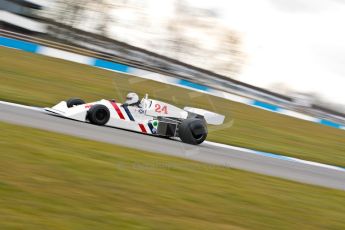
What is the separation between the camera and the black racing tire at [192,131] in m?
11.8

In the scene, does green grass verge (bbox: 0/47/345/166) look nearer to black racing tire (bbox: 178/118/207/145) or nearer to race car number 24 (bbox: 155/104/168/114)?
race car number 24 (bbox: 155/104/168/114)

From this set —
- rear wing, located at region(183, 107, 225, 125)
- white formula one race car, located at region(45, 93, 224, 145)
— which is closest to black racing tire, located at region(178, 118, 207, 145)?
white formula one race car, located at region(45, 93, 224, 145)

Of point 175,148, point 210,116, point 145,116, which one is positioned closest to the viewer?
point 175,148

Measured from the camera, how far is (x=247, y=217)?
20.6ft

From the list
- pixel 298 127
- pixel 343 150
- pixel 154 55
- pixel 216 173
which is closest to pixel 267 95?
pixel 154 55

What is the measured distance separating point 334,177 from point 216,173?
4574 mm

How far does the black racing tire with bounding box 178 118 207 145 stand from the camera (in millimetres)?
11750

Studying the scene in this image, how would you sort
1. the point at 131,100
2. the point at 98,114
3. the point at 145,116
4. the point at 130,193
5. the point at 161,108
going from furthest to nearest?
the point at 161,108 < the point at 145,116 < the point at 131,100 < the point at 98,114 < the point at 130,193

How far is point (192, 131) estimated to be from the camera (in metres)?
11.8

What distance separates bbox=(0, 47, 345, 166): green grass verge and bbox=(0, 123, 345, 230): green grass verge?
2.77m

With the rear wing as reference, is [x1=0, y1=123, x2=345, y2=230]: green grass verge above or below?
below

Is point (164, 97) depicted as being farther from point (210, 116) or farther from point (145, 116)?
point (210, 116)

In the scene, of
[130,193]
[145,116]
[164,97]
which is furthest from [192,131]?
[130,193]

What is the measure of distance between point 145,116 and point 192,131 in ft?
3.29
